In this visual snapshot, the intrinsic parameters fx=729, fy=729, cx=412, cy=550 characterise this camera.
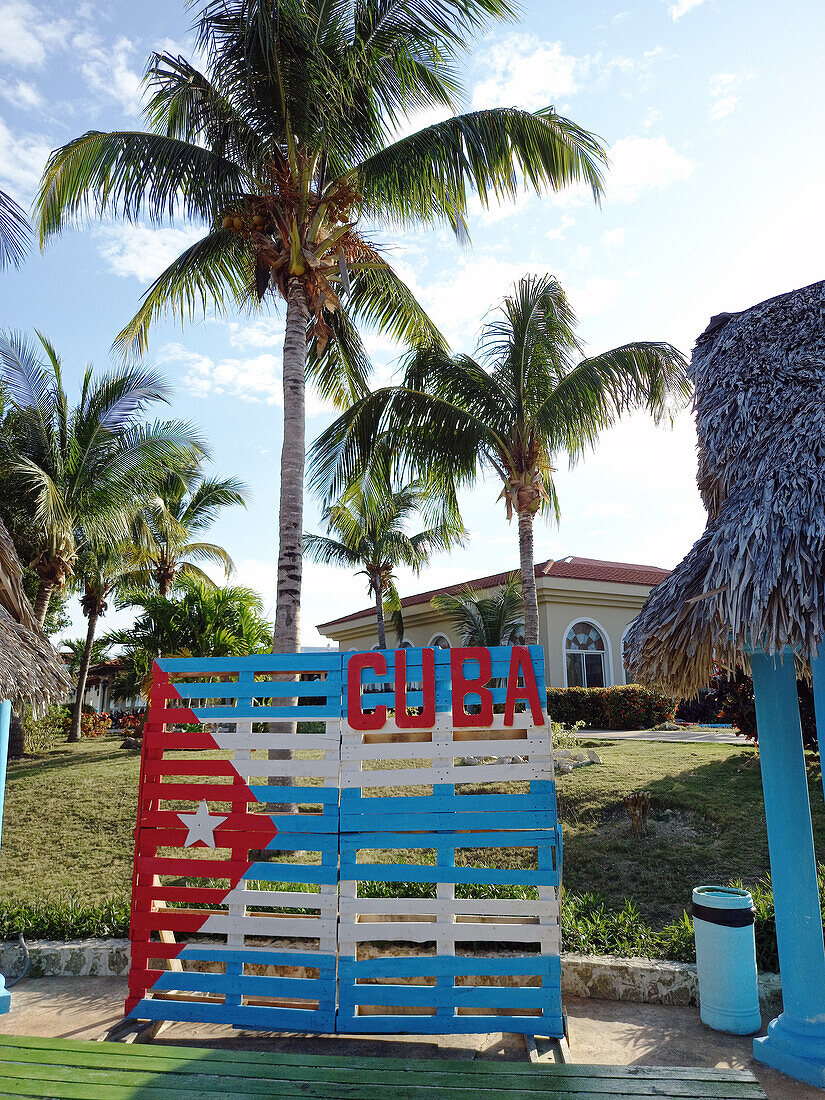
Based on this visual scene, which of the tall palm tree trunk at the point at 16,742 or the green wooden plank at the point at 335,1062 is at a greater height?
the tall palm tree trunk at the point at 16,742

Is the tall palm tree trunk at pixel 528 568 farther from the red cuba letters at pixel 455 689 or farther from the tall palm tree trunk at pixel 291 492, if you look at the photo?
the red cuba letters at pixel 455 689

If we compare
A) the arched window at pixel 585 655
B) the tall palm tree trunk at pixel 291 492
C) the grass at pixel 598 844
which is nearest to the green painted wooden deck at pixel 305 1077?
the grass at pixel 598 844

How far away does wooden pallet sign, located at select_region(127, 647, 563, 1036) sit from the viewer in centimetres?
409

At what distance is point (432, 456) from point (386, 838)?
800 centimetres

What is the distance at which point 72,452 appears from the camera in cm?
1429

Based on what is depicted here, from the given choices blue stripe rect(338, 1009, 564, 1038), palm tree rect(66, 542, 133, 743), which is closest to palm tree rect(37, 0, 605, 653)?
blue stripe rect(338, 1009, 564, 1038)

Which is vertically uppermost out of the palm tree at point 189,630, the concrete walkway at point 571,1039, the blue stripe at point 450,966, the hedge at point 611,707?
the palm tree at point 189,630

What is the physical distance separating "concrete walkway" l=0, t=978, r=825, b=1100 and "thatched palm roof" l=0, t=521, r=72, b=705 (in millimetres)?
2033

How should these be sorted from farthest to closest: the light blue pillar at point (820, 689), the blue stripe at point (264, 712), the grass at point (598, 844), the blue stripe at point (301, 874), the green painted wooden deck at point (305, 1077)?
1. the grass at point (598, 844)
2. the blue stripe at point (264, 712)
3. the blue stripe at point (301, 874)
4. the light blue pillar at point (820, 689)
5. the green painted wooden deck at point (305, 1077)

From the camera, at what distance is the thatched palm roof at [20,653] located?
16.2 feet

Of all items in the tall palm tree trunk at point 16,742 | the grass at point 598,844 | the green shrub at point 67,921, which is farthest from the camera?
the tall palm tree trunk at point 16,742

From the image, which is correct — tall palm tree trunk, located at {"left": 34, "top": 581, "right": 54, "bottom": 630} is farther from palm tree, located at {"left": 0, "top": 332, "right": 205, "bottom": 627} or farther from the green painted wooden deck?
the green painted wooden deck

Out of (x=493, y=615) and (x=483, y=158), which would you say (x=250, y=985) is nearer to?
(x=483, y=158)

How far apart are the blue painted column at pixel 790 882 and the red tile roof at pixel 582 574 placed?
53.9 ft
